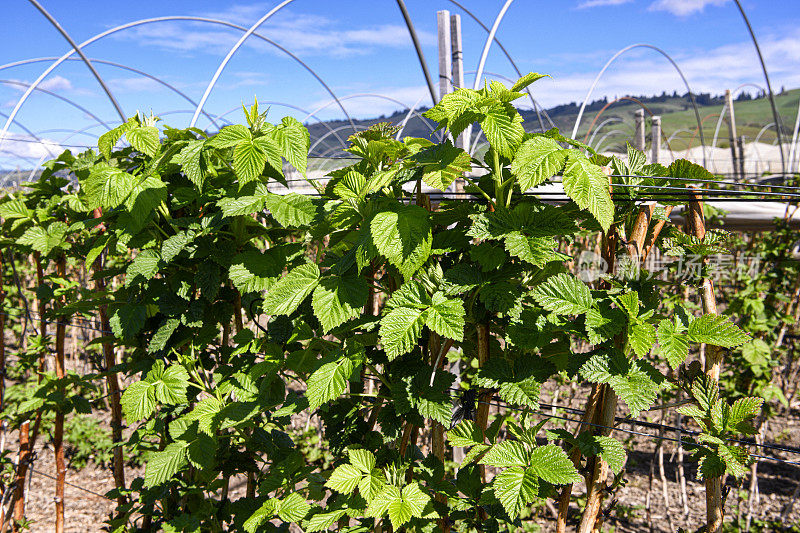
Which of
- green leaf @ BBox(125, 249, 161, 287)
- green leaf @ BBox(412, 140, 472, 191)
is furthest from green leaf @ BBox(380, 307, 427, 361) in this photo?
green leaf @ BBox(125, 249, 161, 287)

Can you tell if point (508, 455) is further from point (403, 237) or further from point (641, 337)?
point (403, 237)

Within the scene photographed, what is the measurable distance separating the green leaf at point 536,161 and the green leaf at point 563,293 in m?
0.21

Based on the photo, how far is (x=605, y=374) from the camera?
1.06 m

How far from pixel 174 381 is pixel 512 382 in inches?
42.2

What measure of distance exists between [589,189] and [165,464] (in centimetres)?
137

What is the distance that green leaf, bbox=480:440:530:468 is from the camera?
1.04 m

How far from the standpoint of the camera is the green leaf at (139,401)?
1.55 m

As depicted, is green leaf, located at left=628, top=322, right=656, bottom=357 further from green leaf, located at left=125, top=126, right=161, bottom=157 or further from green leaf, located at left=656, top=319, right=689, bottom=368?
green leaf, located at left=125, top=126, right=161, bottom=157

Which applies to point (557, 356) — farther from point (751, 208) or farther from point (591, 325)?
point (751, 208)

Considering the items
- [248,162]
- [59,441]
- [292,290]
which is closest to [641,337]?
[292,290]

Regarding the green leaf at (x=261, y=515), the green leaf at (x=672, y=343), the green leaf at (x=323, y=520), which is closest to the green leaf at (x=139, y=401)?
the green leaf at (x=261, y=515)

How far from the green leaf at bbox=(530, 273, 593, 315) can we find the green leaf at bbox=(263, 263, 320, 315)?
500 mm

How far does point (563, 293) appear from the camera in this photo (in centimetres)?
107

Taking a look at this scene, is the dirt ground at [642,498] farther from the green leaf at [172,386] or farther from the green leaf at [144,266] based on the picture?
the green leaf at [144,266]
